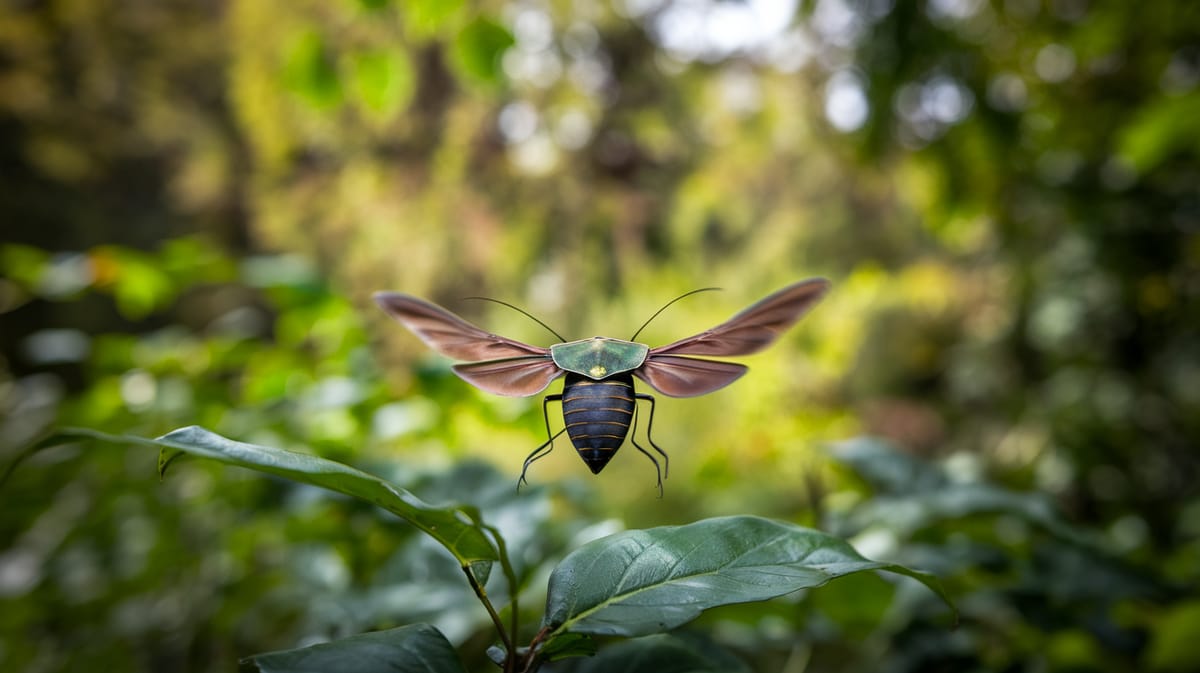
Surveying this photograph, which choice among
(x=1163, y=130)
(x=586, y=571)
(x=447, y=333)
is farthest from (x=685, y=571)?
(x=1163, y=130)

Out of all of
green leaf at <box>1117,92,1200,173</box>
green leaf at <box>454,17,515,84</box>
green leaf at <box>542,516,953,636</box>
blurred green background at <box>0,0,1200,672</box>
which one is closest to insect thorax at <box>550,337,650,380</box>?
→ green leaf at <box>542,516,953,636</box>

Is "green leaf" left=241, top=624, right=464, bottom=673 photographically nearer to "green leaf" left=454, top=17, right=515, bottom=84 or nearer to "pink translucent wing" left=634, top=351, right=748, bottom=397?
"pink translucent wing" left=634, top=351, right=748, bottom=397

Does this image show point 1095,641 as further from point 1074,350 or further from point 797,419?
point 1074,350

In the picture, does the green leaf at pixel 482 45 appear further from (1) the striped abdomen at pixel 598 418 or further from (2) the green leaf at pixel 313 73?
(1) the striped abdomen at pixel 598 418

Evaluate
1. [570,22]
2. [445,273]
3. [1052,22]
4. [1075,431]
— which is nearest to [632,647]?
[1052,22]

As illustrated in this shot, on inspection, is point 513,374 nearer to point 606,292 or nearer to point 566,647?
point 566,647

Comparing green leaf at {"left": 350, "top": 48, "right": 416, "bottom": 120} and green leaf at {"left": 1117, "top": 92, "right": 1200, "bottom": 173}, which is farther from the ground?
green leaf at {"left": 350, "top": 48, "right": 416, "bottom": 120}
